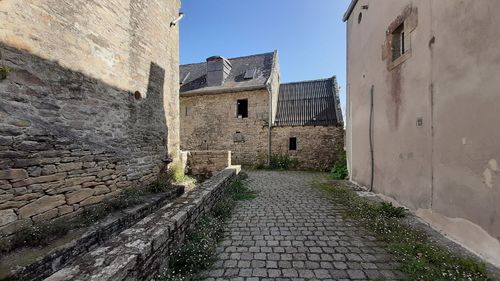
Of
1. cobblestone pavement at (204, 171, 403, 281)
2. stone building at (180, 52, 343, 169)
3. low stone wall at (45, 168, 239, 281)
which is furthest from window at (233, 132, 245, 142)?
low stone wall at (45, 168, 239, 281)

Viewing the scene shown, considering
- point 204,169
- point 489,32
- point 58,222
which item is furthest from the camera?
point 204,169

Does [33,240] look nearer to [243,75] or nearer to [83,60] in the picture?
[83,60]

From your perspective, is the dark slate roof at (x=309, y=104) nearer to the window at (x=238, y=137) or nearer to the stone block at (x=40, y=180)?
the window at (x=238, y=137)

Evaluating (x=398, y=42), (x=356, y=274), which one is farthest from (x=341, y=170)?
(x=356, y=274)

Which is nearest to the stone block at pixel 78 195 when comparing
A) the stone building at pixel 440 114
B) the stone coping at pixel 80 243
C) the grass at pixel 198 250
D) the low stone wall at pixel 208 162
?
the stone coping at pixel 80 243

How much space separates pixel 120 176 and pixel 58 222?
1.78m

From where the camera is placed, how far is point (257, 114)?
1279 cm

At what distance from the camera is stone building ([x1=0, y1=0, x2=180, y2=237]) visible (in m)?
3.42

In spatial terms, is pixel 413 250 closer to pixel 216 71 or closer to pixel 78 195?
pixel 78 195

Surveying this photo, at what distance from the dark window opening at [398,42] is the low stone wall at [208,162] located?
21.1 ft

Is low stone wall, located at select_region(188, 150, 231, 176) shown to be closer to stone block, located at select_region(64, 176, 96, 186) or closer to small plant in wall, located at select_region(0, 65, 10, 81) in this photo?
stone block, located at select_region(64, 176, 96, 186)

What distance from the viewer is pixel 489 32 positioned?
8.87 ft

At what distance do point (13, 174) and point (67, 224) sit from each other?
1.11 m

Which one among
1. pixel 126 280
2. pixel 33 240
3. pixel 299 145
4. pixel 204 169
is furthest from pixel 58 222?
pixel 299 145
